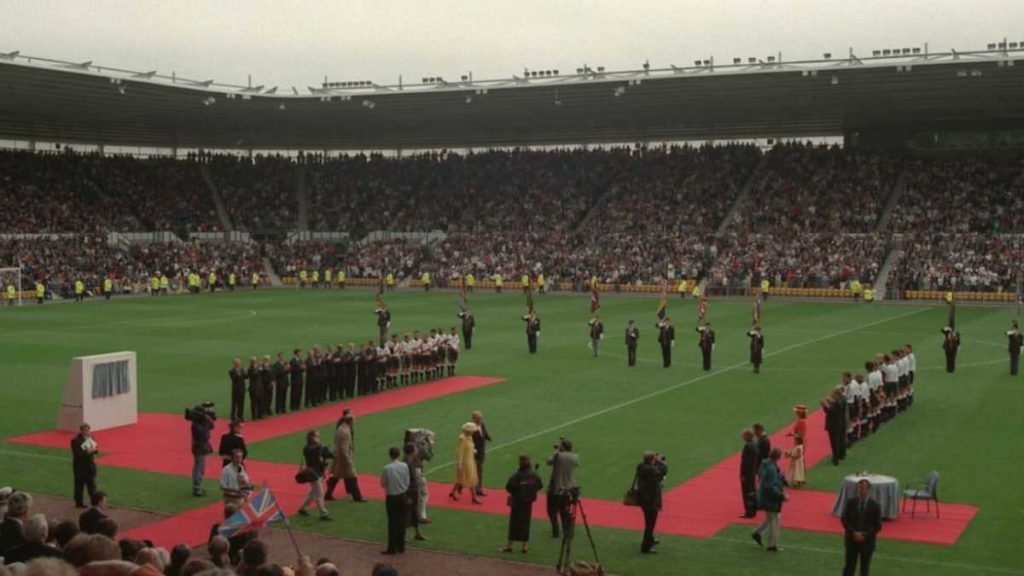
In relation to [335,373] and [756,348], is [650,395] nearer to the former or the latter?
[756,348]

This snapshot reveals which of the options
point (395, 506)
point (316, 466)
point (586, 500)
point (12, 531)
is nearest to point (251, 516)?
point (395, 506)

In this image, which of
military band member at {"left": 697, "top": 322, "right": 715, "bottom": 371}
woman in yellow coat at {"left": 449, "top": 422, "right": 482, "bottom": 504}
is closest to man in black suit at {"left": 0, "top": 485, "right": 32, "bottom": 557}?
woman in yellow coat at {"left": 449, "top": 422, "right": 482, "bottom": 504}

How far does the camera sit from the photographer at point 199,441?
1750 centimetres

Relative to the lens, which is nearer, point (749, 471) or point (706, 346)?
point (749, 471)

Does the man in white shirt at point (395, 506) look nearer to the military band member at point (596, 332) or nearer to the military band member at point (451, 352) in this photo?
the military band member at point (451, 352)

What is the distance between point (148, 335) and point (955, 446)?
28.9 metres

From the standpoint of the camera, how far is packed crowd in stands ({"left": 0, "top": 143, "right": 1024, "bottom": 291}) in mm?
59312

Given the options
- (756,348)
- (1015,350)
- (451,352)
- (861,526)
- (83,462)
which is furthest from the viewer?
(756,348)

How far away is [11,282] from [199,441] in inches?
1722

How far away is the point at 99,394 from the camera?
75.3 ft

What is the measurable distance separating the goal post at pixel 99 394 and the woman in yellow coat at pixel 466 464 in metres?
9.45

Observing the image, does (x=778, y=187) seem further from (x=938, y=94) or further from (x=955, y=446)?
(x=955, y=446)

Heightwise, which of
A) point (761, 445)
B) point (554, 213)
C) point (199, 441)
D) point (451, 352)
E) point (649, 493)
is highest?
point (554, 213)

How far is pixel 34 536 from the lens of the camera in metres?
8.59
